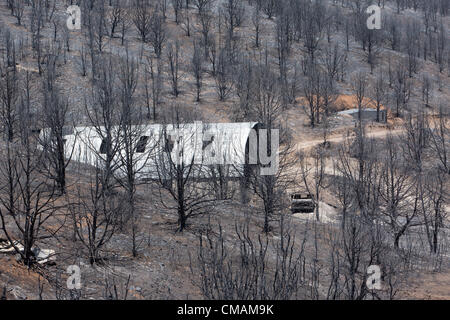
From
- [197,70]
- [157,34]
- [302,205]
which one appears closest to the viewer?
[302,205]

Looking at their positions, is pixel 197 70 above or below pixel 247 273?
below

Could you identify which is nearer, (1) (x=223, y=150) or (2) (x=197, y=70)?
(1) (x=223, y=150)

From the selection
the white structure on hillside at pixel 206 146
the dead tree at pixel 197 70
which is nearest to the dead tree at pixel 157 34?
the dead tree at pixel 197 70

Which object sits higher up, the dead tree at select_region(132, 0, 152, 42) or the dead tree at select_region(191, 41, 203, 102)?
the dead tree at select_region(132, 0, 152, 42)

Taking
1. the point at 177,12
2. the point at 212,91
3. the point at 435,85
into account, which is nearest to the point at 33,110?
the point at 212,91

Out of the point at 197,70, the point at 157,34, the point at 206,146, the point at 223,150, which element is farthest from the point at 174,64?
the point at 223,150

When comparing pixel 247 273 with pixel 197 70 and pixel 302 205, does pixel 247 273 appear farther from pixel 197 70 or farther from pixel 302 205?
pixel 197 70

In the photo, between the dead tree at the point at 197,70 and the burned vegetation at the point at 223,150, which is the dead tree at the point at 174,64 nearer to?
the burned vegetation at the point at 223,150

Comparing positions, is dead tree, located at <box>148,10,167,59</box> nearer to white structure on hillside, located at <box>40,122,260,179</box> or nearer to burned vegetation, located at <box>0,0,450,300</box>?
burned vegetation, located at <box>0,0,450,300</box>

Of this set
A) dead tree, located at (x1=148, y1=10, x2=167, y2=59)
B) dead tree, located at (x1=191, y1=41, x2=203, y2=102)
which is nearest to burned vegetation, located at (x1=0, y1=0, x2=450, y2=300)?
dead tree, located at (x1=148, y1=10, x2=167, y2=59)

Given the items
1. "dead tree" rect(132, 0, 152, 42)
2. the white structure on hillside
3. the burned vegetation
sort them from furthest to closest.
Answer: "dead tree" rect(132, 0, 152, 42) → the white structure on hillside → the burned vegetation

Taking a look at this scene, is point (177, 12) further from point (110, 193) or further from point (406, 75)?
point (110, 193)

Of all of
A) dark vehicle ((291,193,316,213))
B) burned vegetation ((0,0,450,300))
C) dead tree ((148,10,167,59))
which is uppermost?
dead tree ((148,10,167,59))
